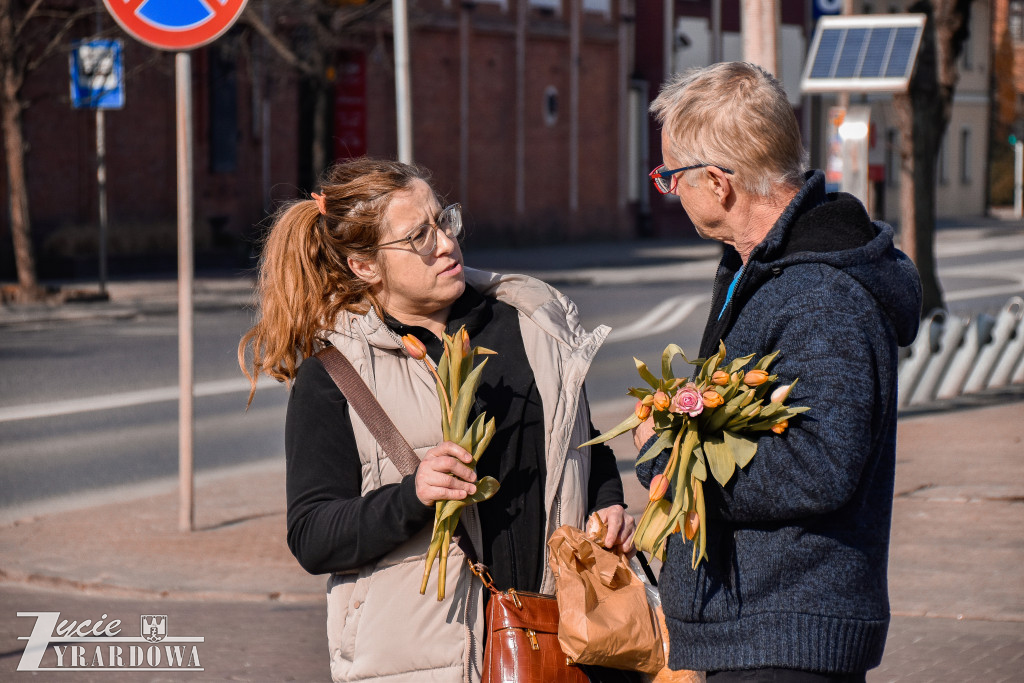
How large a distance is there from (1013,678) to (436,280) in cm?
312

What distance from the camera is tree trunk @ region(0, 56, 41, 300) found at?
19.7 metres

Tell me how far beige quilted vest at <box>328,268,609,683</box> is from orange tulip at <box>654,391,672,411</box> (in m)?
0.47

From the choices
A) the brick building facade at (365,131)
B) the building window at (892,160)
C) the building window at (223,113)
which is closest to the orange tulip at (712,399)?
the brick building facade at (365,131)

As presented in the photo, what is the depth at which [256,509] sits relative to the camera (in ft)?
26.2

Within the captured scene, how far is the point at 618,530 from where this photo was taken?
114 inches

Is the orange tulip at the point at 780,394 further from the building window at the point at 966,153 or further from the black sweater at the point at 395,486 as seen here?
the building window at the point at 966,153

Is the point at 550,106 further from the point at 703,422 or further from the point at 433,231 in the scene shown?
the point at 703,422

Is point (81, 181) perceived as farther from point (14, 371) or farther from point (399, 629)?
point (399, 629)

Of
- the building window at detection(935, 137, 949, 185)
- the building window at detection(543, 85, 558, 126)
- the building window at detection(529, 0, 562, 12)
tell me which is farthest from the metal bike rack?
the building window at detection(935, 137, 949, 185)

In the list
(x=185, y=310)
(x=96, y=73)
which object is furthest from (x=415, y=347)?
(x=96, y=73)

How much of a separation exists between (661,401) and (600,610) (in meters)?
0.46

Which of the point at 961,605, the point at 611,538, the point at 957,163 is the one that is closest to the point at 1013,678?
the point at 961,605

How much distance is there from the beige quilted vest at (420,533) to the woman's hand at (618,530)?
93mm

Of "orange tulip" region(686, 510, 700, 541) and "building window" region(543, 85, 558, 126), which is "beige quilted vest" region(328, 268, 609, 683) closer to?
"orange tulip" region(686, 510, 700, 541)
